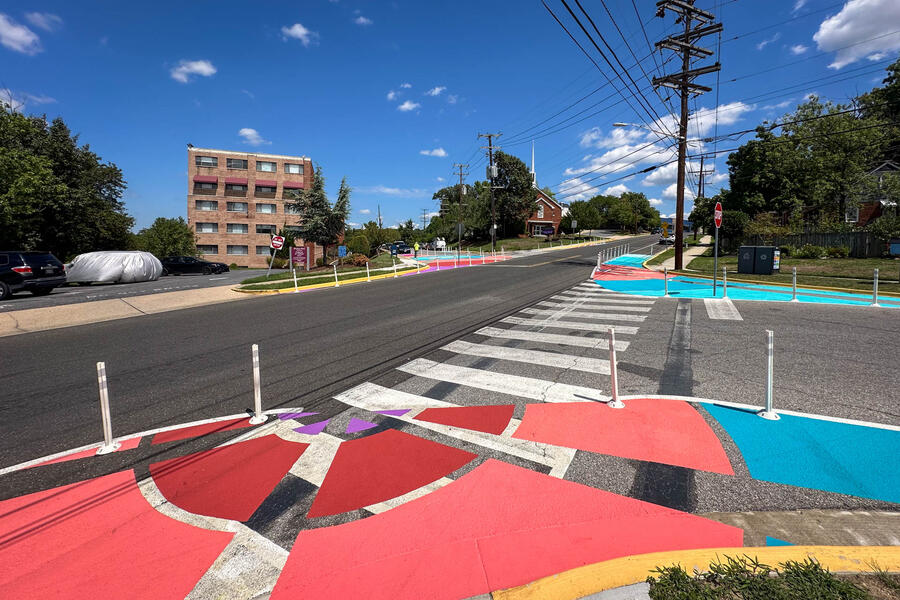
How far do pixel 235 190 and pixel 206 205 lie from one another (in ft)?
13.9

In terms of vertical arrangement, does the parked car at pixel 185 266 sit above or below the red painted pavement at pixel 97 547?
above

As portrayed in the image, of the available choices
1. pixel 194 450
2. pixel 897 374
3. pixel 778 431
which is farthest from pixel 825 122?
pixel 194 450

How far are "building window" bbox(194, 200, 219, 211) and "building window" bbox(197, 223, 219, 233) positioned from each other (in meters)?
2.13

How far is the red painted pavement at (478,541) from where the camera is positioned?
260 cm

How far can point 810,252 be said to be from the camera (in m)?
25.8

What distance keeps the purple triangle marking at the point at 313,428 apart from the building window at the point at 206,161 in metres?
61.2

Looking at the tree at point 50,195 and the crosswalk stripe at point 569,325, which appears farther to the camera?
the tree at point 50,195

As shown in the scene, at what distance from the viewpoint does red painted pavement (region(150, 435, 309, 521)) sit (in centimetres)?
343

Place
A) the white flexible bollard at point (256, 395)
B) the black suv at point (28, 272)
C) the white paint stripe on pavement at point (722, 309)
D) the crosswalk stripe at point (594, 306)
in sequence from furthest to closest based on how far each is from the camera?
the black suv at point (28, 272) < the crosswalk stripe at point (594, 306) < the white paint stripe on pavement at point (722, 309) < the white flexible bollard at point (256, 395)

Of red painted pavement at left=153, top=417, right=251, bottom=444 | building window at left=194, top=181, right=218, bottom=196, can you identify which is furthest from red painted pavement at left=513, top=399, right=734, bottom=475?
building window at left=194, top=181, right=218, bottom=196

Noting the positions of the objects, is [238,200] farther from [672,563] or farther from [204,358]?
[672,563]

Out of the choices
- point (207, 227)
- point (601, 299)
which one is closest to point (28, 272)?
point (601, 299)

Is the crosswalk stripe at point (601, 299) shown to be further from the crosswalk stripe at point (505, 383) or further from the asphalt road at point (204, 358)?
the crosswalk stripe at point (505, 383)

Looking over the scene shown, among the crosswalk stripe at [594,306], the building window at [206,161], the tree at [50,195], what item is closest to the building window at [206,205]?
the building window at [206,161]
